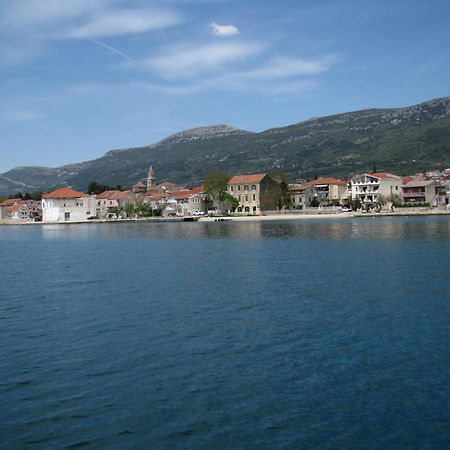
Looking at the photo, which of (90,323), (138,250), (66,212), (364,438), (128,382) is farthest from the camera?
(66,212)

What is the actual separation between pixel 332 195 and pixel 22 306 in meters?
110

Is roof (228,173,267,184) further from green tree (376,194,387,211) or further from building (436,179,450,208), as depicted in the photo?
building (436,179,450,208)

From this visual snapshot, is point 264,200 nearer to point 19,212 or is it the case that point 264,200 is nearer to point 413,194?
point 413,194

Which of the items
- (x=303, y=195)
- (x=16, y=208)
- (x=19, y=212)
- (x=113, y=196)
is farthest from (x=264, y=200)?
(x=16, y=208)

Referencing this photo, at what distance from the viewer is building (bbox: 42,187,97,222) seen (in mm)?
140750

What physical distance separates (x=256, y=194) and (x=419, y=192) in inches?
1276

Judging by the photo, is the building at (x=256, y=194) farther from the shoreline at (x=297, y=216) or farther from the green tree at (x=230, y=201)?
the shoreline at (x=297, y=216)

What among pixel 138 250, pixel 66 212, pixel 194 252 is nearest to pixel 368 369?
pixel 194 252

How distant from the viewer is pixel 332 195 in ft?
417

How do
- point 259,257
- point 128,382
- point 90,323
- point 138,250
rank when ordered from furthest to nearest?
1. point 138,250
2. point 259,257
3. point 90,323
4. point 128,382

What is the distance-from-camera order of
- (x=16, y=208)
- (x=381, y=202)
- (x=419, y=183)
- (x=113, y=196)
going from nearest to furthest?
(x=381, y=202) < (x=419, y=183) < (x=113, y=196) < (x=16, y=208)

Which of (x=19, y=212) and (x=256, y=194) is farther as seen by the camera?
(x=19, y=212)

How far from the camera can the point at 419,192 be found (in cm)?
11931

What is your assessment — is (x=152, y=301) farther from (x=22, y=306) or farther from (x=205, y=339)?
(x=205, y=339)
